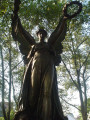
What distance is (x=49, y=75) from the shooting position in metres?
4.06

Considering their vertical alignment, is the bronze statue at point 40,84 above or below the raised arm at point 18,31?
below

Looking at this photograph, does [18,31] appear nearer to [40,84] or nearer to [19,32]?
[19,32]

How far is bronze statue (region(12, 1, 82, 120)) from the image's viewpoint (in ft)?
12.2

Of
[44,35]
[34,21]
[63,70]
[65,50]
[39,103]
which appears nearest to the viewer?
[39,103]

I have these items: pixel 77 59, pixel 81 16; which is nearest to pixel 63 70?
pixel 77 59

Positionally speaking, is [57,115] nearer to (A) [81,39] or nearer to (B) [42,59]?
(B) [42,59]

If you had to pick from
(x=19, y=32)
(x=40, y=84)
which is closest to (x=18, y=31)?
(x=19, y=32)

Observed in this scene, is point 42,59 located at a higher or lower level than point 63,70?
lower

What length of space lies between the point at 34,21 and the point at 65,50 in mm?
4261

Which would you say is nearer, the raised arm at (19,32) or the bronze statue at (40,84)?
the bronze statue at (40,84)

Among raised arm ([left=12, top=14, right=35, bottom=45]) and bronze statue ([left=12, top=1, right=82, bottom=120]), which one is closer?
bronze statue ([left=12, top=1, right=82, bottom=120])

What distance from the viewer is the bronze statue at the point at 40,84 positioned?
147 inches

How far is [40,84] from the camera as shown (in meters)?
4.05

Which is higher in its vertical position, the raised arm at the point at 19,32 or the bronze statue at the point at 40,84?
the raised arm at the point at 19,32
